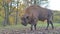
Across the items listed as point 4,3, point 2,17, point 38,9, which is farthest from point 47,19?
point 2,17

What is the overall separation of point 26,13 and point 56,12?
26982 millimetres

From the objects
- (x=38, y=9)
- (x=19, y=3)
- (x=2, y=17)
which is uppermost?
(x=38, y=9)

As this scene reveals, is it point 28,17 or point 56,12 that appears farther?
point 56,12

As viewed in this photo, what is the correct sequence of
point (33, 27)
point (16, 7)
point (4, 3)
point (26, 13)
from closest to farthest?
point (26, 13) → point (33, 27) → point (4, 3) → point (16, 7)

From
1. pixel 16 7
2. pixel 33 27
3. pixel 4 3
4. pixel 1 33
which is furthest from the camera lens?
pixel 16 7

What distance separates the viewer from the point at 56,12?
127 ft

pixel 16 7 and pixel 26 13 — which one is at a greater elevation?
pixel 26 13

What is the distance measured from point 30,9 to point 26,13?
374mm

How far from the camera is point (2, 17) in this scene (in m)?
35.6

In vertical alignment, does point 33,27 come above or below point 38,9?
below

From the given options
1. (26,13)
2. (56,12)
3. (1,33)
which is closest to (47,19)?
(26,13)

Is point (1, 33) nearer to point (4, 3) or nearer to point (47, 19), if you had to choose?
point (47, 19)

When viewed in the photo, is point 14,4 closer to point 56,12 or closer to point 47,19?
point 56,12

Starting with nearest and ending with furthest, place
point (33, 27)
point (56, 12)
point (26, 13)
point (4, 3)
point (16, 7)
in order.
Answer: point (26, 13), point (33, 27), point (4, 3), point (16, 7), point (56, 12)
